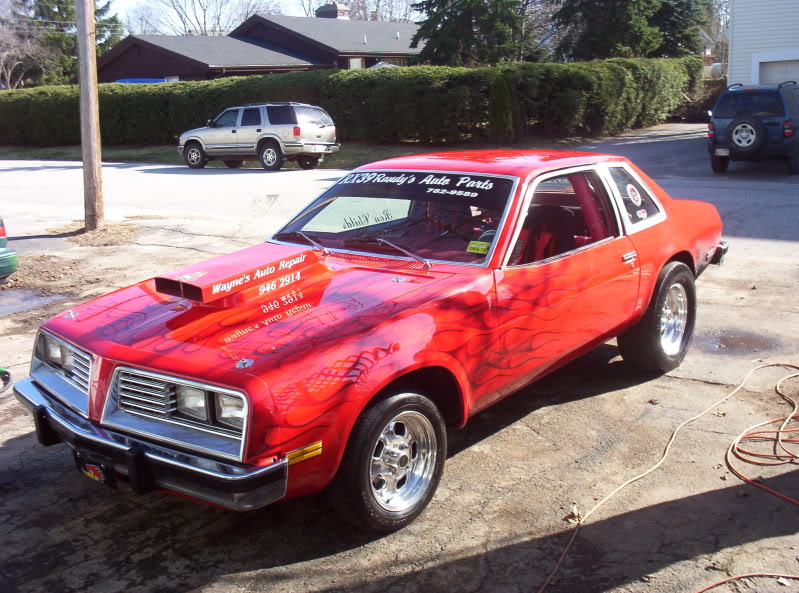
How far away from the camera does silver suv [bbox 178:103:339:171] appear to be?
21.3 m

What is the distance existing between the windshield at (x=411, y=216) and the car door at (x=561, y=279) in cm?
21

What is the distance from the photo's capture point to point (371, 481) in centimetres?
355

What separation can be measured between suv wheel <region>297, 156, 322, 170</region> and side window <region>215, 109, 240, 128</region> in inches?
90.7

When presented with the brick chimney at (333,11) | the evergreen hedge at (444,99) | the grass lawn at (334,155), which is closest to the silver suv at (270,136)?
the grass lawn at (334,155)

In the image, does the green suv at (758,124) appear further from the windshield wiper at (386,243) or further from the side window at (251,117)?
the windshield wiper at (386,243)

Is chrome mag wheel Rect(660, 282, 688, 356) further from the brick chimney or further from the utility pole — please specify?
the brick chimney

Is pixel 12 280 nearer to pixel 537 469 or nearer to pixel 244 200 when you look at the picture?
pixel 244 200

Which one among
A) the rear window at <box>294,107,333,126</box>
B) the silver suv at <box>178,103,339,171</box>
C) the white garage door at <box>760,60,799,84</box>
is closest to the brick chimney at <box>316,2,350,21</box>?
the silver suv at <box>178,103,339,171</box>

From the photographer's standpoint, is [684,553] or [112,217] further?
[112,217]

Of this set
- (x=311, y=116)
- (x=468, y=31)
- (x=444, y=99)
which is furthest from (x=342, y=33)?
(x=311, y=116)

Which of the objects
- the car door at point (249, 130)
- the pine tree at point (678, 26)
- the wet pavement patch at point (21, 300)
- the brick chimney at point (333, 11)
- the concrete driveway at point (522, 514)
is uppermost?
the brick chimney at point (333, 11)

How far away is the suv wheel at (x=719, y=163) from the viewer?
55.3ft

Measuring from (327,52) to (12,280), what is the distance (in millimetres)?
33169

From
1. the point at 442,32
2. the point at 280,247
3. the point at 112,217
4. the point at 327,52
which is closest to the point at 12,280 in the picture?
the point at 112,217
